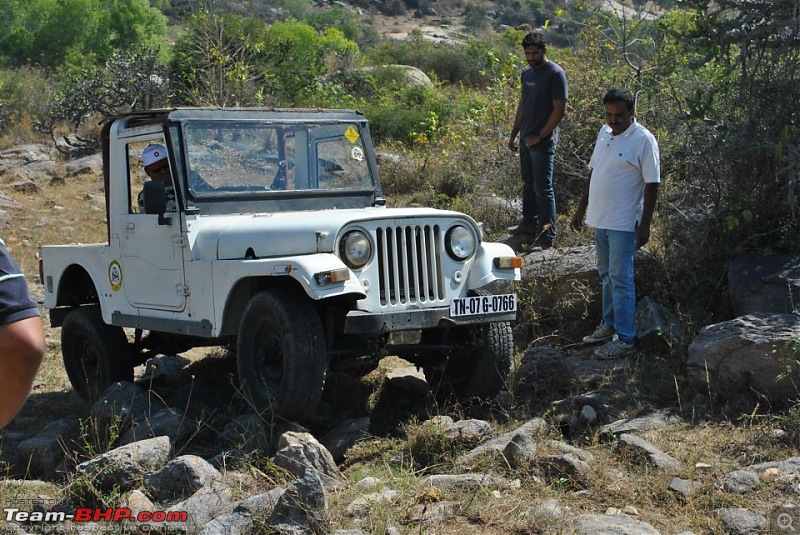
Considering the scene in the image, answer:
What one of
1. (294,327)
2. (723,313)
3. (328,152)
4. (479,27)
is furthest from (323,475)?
(479,27)

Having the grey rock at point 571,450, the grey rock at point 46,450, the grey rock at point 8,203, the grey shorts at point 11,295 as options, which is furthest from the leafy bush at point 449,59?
the grey shorts at point 11,295

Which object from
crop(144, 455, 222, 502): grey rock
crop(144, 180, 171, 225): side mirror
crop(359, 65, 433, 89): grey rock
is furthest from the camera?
crop(359, 65, 433, 89): grey rock

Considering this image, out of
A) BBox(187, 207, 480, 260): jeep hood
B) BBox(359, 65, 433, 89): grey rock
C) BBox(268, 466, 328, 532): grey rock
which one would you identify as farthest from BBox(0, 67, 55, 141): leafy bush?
BBox(268, 466, 328, 532): grey rock

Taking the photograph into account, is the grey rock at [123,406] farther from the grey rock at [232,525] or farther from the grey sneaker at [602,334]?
the grey sneaker at [602,334]

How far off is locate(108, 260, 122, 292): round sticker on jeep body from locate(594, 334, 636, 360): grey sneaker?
3.37 metres

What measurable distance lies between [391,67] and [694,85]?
43.3 feet

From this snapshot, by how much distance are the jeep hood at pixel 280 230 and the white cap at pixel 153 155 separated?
22.1 inches

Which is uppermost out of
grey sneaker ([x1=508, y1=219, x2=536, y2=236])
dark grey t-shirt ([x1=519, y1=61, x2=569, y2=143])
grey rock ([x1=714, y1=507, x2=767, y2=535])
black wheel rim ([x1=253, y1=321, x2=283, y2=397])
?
dark grey t-shirt ([x1=519, y1=61, x2=569, y2=143])

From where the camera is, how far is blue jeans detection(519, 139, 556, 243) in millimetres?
8234

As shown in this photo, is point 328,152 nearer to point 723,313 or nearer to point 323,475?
point 323,475

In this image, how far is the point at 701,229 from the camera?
7.48 m

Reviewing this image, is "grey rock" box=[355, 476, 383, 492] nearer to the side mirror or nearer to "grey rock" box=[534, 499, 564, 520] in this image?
"grey rock" box=[534, 499, 564, 520]

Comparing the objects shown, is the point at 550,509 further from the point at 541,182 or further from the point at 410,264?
the point at 541,182

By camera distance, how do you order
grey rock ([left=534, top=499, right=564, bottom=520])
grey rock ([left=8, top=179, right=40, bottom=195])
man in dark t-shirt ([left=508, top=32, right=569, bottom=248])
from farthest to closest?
grey rock ([left=8, top=179, right=40, bottom=195]), man in dark t-shirt ([left=508, top=32, right=569, bottom=248]), grey rock ([left=534, top=499, right=564, bottom=520])
